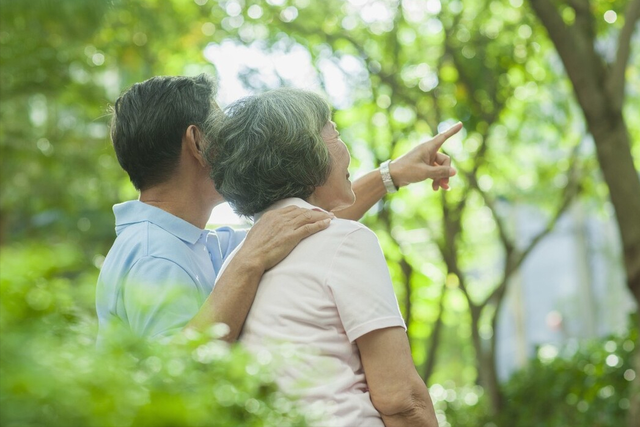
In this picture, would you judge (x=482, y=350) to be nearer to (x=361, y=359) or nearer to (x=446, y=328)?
(x=361, y=359)

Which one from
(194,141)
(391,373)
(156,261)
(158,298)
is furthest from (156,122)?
(158,298)

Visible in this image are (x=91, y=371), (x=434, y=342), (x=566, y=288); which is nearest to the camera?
(x=91, y=371)

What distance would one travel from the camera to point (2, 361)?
95 cm

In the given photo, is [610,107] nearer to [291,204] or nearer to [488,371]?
[488,371]

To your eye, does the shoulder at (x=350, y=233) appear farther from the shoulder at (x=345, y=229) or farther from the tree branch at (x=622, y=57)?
the tree branch at (x=622, y=57)

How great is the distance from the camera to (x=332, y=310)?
2209 mm

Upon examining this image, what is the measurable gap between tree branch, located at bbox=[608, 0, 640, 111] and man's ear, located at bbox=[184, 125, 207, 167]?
3.99 meters

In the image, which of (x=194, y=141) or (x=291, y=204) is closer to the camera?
(x=291, y=204)

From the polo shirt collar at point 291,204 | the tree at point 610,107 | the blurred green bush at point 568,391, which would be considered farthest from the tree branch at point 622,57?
the polo shirt collar at point 291,204

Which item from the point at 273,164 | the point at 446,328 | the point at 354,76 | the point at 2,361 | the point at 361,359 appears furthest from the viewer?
the point at 446,328

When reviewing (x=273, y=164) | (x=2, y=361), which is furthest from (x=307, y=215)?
(x=2, y=361)

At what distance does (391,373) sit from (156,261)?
78 centimetres

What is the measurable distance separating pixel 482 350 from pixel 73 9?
514 centimetres

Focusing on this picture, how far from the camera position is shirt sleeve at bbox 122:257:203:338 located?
122 centimetres
